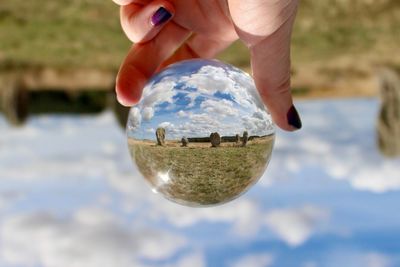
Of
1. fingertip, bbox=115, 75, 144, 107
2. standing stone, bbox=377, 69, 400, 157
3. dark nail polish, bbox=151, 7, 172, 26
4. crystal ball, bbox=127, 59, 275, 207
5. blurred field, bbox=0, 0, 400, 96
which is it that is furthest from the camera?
blurred field, bbox=0, 0, 400, 96

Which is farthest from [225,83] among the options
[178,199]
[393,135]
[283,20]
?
[393,135]

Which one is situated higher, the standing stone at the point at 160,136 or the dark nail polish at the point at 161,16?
the dark nail polish at the point at 161,16

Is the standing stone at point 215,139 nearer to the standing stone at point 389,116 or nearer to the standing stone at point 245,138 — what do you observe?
the standing stone at point 245,138

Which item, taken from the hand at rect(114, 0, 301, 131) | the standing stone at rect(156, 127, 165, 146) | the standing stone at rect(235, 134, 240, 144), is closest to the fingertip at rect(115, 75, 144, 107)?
the hand at rect(114, 0, 301, 131)

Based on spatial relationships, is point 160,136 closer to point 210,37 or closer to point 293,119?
point 293,119

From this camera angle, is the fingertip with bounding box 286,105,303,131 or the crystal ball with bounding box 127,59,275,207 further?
the fingertip with bounding box 286,105,303,131

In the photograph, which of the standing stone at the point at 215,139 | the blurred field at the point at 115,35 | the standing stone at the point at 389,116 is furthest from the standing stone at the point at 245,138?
the blurred field at the point at 115,35

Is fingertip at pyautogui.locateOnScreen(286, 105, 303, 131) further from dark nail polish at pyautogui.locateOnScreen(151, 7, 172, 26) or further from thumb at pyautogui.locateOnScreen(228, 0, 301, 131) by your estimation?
dark nail polish at pyautogui.locateOnScreen(151, 7, 172, 26)
